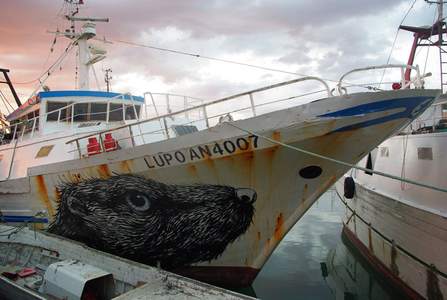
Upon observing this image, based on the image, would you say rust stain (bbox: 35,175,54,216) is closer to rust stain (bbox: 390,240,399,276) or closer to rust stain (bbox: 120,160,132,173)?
rust stain (bbox: 120,160,132,173)

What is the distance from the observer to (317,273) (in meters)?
11.1

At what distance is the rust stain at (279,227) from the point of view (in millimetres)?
7880

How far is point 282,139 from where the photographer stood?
21.8ft

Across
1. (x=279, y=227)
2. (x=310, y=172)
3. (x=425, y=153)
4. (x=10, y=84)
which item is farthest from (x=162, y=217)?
(x=10, y=84)

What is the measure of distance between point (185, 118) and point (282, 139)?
497cm

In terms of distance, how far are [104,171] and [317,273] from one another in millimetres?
6835

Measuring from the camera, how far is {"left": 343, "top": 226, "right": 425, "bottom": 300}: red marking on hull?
843cm

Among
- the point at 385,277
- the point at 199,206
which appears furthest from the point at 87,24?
the point at 385,277

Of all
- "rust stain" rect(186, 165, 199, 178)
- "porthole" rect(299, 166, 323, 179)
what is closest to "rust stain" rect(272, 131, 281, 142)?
"porthole" rect(299, 166, 323, 179)

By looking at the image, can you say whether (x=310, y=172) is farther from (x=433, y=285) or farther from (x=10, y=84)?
(x=10, y=84)

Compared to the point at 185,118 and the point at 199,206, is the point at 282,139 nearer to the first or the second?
the point at 199,206

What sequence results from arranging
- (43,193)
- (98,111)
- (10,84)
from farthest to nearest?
1. (10,84)
2. (98,111)
3. (43,193)

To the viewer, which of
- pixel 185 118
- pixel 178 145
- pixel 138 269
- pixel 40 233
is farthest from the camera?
pixel 185 118

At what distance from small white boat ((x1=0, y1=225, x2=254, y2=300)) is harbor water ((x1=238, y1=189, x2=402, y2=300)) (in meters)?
3.37
